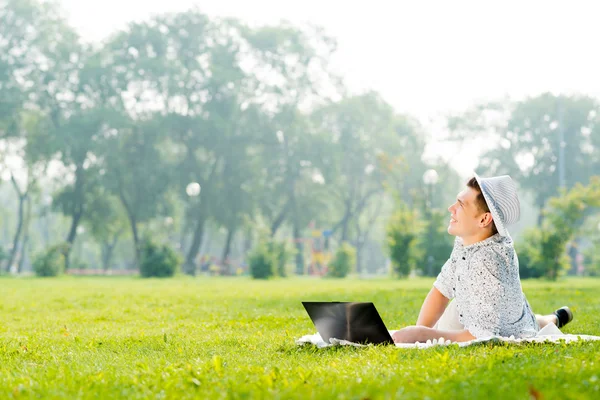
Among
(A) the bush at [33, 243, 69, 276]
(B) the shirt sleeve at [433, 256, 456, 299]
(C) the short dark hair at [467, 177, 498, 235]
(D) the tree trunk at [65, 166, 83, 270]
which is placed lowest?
(A) the bush at [33, 243, 69, 276]

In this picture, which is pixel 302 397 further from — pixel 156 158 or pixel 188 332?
pixel 156 158

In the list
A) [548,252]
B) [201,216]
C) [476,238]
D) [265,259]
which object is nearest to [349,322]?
[476,238]

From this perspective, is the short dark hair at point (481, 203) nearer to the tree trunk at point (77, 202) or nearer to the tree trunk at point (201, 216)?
Result: the tree trunk at point (201, 216)

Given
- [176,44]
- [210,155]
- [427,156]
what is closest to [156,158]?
[210,155]

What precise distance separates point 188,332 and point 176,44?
128ft

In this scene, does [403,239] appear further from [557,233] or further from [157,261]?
[157,261]

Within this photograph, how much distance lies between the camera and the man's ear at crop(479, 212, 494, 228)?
17.5ft

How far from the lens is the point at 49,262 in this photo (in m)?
31.4

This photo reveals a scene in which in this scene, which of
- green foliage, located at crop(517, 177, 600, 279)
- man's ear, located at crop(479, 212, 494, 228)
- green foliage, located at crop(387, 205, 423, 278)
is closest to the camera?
man's ear, located at crop(479, 212, 494, 228)

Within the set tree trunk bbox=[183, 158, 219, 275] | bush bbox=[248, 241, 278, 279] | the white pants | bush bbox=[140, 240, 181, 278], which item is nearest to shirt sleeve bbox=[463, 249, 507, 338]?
the white pants

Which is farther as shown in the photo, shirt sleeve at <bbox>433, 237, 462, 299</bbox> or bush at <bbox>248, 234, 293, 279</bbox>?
bush at <bbox>248, 234, 293, 279</bbox>

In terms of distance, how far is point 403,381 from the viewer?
358 centimetres

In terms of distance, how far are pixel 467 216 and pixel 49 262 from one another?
28.6 m

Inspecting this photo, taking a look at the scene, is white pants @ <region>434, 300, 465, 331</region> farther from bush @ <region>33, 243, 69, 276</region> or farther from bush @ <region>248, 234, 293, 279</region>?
bush @ <region>33, 243, 69, 276</region>
